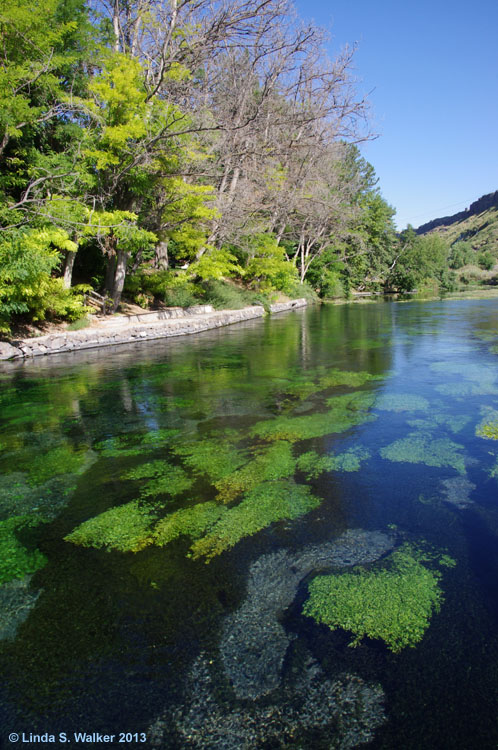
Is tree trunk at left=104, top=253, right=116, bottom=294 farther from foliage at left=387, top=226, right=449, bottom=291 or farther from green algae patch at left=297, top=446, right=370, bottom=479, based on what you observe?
foliage at left=387, top=226, right=449, bottom=291

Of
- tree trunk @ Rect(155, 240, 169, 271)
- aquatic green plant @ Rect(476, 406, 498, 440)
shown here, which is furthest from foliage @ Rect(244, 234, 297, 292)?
aquatic green plant @ Rect(476, 406, 498, 440)

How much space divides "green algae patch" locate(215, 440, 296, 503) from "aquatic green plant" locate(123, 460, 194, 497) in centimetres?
39

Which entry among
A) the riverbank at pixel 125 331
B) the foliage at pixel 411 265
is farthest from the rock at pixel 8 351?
the foliage at pixel 411 265

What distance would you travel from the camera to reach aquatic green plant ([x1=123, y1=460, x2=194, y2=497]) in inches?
181

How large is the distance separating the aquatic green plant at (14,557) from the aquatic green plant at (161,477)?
1.13 meters

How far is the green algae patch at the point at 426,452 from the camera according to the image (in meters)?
5.12

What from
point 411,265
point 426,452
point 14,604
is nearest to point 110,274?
→ point 426,452

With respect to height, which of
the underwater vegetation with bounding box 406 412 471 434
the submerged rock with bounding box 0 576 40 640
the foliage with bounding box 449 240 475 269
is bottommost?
the submerged rock with bounding box 0 576 40 640

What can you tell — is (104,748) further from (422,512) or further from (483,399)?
(483,399)

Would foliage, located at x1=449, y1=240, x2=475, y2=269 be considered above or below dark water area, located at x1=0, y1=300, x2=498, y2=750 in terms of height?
above

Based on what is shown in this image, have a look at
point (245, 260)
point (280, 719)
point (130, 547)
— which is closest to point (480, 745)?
point (280, 719)

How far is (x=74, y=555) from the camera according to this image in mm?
3545

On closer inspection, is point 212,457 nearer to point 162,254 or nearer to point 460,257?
point 162,254

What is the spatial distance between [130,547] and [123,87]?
624 inches
